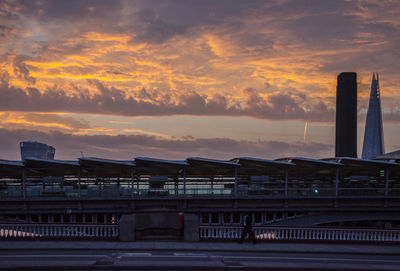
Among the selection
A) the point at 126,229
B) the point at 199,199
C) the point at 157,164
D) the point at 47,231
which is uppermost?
the point at 157,164

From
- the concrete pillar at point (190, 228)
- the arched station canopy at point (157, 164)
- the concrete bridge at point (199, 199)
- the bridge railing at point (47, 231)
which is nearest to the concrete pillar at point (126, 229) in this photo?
the bridge railing at point (47, 231)

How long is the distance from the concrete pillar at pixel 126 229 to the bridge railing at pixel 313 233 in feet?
14.0

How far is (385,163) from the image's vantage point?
2087 inches

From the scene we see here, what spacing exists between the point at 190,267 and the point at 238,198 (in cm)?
3538

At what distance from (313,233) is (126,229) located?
36.3 ft

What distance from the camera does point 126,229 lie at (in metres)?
22.5

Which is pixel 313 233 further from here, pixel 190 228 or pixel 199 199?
pixel 199 199

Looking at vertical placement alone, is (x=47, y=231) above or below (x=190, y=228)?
below

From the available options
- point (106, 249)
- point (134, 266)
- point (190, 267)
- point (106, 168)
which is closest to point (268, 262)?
point (190, 267)

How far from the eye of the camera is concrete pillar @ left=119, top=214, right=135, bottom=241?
73.9 ft

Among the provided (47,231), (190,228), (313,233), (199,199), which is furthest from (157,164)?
(313,233)

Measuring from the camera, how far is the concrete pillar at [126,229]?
2252cm

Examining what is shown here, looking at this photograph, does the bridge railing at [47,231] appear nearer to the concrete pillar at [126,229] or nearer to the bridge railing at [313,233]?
the concrete pillar at [126,229]

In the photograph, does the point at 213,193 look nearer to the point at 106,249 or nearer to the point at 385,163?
the point at 385,163
